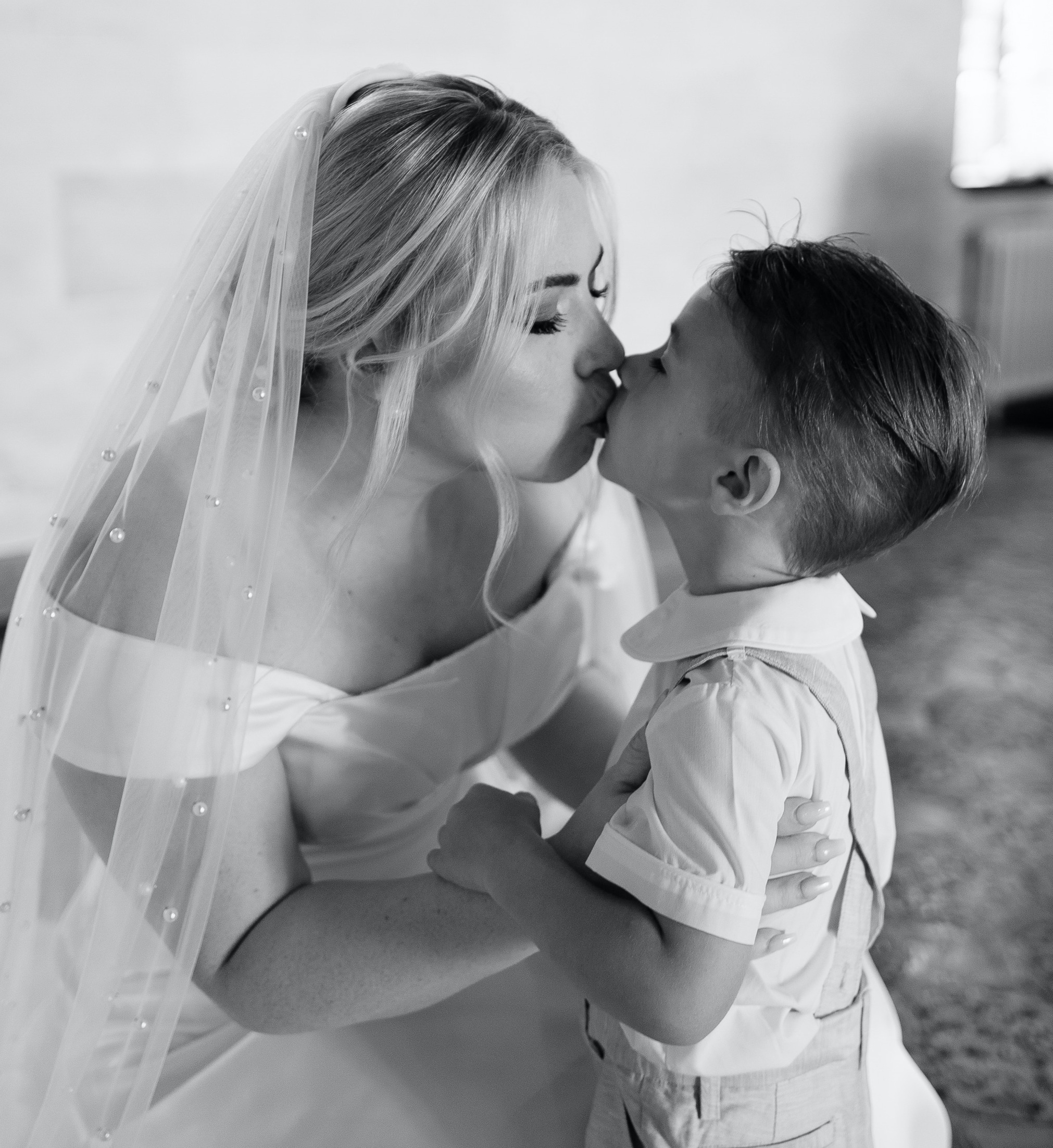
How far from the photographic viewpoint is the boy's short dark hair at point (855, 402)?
1021 millimetres

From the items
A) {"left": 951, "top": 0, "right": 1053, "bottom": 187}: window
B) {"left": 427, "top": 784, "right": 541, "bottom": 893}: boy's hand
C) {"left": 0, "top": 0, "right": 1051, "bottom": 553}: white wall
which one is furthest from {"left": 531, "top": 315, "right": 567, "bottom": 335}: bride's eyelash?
{"left": 951, "top": 0, "right": 1053, "bottom": 187}: window

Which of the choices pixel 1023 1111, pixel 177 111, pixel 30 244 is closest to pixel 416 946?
pixel 1023 1111

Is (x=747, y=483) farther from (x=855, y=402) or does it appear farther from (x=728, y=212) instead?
(x=728, y=212)

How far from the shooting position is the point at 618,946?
95 cm

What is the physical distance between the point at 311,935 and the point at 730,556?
1.80ft

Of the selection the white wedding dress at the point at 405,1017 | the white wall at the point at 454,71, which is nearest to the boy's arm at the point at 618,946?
the white wedding dress at the point at 405,1017

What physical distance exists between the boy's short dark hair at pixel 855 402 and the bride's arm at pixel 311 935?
0.48 meters

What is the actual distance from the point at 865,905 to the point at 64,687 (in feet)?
2.65

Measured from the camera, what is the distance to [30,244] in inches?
118

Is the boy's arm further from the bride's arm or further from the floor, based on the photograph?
the floor

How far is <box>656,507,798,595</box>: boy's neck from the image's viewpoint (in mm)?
1080

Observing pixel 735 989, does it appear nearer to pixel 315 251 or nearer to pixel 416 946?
pixel 416 946

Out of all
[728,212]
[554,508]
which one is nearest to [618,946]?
[554,508]

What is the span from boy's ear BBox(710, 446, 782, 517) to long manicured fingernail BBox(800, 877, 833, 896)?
32cm
